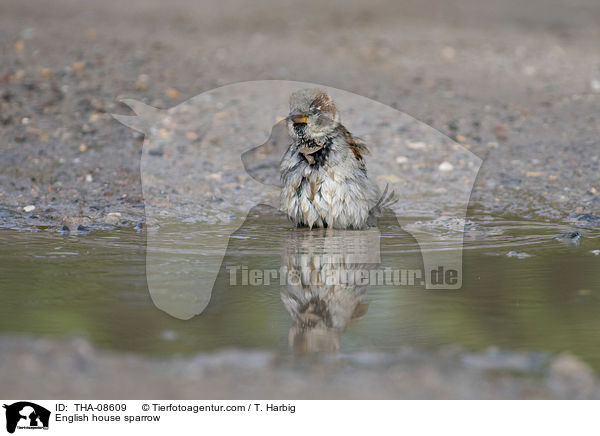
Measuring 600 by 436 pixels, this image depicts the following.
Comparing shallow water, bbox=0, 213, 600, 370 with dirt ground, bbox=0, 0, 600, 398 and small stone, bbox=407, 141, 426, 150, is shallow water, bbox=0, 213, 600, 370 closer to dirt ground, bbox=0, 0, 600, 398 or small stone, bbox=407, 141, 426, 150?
dirt ground, bbox=0, 0, 600, 398

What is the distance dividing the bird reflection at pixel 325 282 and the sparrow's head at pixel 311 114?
0.80m

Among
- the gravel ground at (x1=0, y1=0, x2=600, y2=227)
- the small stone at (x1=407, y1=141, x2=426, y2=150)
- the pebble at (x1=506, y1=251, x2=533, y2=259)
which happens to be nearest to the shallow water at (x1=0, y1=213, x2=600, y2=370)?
the pebble at (x1=506, y1=251, x2=533, y2=259)

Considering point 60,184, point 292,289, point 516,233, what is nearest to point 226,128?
point 60,184

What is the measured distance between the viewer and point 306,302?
509 centimetres

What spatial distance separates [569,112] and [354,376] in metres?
7.76

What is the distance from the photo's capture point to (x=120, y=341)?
4.34 meters

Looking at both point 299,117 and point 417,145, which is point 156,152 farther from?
point 299,117

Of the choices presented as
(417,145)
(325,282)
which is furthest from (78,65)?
(325,282)

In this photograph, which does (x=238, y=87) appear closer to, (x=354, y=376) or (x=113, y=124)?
(x=113, y=124)

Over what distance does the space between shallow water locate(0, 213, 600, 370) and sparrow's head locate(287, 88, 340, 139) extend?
816 millimetres

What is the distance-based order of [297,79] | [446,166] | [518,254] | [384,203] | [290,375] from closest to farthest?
[290,375], [518,254], [384,203], [446,166], [297,79]

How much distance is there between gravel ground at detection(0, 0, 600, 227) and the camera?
8.36 meters

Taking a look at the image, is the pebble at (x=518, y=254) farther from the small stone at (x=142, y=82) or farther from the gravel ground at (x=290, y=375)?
the small stone at (x=142, y=82)
